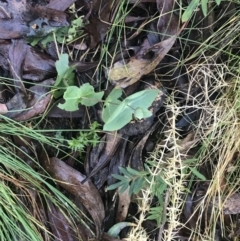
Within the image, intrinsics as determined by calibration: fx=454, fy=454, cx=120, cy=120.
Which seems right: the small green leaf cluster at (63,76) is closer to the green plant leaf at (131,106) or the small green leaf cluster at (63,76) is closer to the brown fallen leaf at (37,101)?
the brown fallen leaf at (37,101)

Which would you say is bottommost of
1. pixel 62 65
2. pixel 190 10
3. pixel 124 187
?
pixel 124 187

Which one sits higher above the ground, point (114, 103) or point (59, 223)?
point (114, 103)

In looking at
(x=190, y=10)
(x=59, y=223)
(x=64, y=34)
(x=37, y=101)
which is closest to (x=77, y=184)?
(x=59, y=223)

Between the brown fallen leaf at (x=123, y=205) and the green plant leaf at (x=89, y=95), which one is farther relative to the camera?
the brown fallen leaf at (x=123, y=205)

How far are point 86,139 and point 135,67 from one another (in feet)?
0.72

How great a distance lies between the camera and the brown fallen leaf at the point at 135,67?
3.64 feet

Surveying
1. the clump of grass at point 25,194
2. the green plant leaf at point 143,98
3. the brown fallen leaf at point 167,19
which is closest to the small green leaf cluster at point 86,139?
the clump of grass at point 25,194

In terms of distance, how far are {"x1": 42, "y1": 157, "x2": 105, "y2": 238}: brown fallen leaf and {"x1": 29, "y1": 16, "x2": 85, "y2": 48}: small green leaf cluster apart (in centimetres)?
30

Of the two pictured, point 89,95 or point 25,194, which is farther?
point 25,194

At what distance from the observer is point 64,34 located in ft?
3.69

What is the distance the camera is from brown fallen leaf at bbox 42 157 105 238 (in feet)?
3.87

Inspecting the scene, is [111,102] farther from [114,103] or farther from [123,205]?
[123,205]

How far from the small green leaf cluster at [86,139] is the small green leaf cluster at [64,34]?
22 centimetres

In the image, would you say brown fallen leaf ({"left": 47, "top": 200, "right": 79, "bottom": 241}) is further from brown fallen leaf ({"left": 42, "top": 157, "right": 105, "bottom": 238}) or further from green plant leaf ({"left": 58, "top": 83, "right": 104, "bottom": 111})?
green plant leaf ({"left": 58, "top": 83, "right": 104, "bottom": 111})
